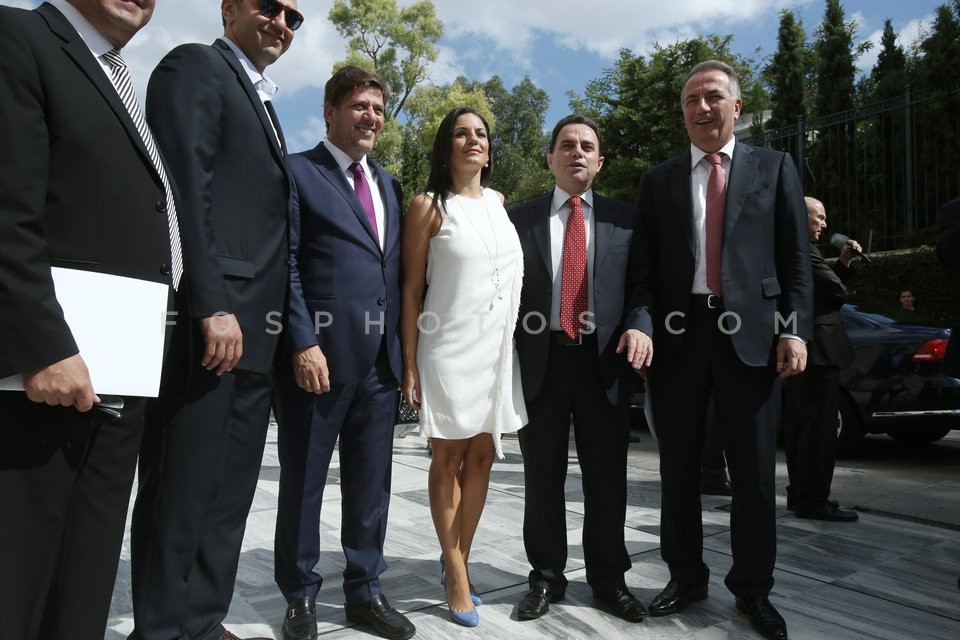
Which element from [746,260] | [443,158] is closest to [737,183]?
[746,260]

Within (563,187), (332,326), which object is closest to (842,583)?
(563,187)

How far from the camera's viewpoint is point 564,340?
9.45 feet

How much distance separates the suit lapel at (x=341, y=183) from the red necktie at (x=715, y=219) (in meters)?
1.32

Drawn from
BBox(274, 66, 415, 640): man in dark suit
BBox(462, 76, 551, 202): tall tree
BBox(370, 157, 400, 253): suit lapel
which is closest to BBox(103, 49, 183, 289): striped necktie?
BBox(274, 66, 415, 640): man in dark suit

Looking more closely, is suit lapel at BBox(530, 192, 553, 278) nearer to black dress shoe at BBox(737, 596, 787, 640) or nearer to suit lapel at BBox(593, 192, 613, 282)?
suit lapel at BBox(593, 192, 613, 282)

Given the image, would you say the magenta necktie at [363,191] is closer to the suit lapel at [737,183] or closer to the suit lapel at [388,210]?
the suit lapel at [388,210]

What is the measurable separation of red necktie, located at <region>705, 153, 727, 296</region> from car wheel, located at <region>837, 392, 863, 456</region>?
3.86 m

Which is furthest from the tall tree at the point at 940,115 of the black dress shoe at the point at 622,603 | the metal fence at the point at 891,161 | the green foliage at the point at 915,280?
the black dress shoe at the point at 622,603

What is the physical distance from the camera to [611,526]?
2.87 m

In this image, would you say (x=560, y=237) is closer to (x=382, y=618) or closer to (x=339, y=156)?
(x=339, y=156)

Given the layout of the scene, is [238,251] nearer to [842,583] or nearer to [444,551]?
[444,551]

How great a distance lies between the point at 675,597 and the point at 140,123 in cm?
252

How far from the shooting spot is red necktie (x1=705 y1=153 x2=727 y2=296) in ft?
9.25

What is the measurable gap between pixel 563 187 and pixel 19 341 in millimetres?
2157
